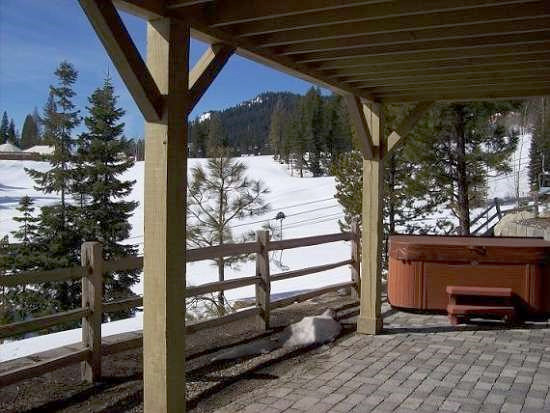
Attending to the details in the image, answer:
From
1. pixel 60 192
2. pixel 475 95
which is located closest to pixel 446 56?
pixel 475 95

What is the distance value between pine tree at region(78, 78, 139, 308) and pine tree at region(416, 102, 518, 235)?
12.6 m

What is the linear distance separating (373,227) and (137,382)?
3325mm

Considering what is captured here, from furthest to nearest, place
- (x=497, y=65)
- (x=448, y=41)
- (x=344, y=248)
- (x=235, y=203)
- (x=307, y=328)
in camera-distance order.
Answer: (x=344, y=248)
(x=235, y=203)
(x=307, y=328)
(x=497, y=65)
(x=448, y=41)

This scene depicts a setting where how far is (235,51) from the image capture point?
3.98 metres

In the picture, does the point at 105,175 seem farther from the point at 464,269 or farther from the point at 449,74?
the point at 449,74

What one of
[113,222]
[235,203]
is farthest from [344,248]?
[113,222]

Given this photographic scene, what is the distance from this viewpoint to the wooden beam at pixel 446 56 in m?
4.44

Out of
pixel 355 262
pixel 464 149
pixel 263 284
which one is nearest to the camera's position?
pixel 263 284

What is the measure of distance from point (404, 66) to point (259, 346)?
129 inches

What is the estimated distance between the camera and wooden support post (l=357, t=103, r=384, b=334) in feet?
21.1

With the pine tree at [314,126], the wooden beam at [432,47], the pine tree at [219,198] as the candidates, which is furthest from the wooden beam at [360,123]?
the pine tree at [314,126]

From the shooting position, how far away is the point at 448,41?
4309 mm

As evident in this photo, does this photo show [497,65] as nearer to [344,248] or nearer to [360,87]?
[360,87]

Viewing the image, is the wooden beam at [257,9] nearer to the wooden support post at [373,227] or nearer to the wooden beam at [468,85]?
the wooden beam at [468,85]
